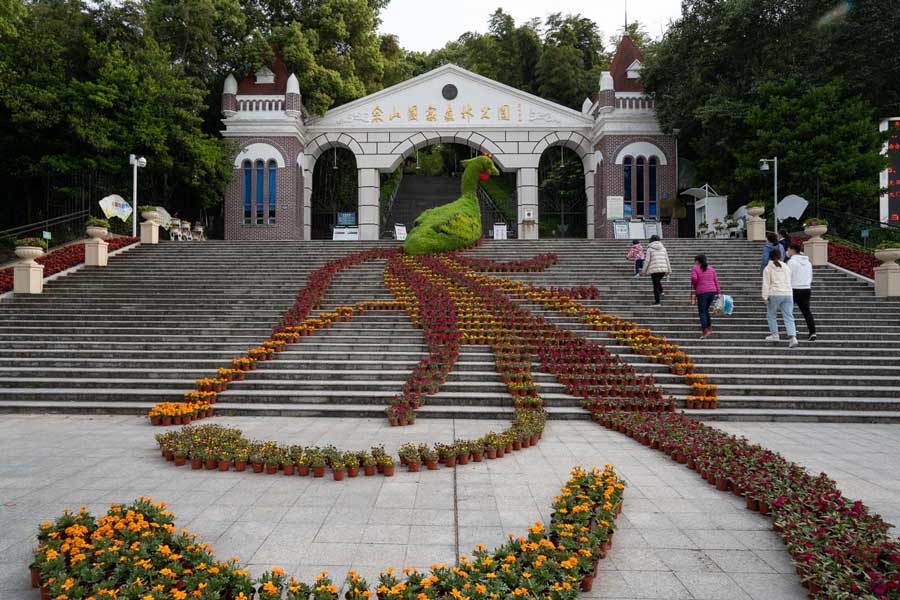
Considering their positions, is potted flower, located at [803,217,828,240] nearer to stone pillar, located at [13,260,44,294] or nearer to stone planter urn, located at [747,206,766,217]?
stone planter urn, located at [747,206,766,217]

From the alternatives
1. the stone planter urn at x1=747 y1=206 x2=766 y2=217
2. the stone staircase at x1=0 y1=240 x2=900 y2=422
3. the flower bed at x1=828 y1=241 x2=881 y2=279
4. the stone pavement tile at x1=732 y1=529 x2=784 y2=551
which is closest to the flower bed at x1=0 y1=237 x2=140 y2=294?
the stone staircase at x1=0 y1=240 x2=900 y2=422

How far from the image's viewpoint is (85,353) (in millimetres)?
9859

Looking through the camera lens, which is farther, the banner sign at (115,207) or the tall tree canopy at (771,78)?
the tall tree canopy at (771,78)

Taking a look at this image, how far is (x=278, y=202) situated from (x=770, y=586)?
2414cm

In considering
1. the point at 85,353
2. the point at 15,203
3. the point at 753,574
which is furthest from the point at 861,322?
the point at 15,203

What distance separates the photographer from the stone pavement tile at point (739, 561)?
132 inches

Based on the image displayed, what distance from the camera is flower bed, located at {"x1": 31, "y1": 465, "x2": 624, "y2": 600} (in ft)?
9.05

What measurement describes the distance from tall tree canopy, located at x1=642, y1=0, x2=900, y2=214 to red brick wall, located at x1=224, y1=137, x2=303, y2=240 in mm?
16657

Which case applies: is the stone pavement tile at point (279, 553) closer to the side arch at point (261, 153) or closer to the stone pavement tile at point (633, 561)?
the stone pavement tile at point (633, 561)

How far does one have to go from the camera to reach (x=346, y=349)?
10.0 metres

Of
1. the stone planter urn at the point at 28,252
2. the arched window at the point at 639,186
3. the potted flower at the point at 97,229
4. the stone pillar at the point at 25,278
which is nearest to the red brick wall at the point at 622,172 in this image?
the arched window at the point at 639,186

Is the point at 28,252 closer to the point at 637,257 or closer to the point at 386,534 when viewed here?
the point at 386,534

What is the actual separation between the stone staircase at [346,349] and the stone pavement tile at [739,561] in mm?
4187

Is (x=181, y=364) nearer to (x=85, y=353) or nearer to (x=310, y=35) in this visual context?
(x=85, y=353)
